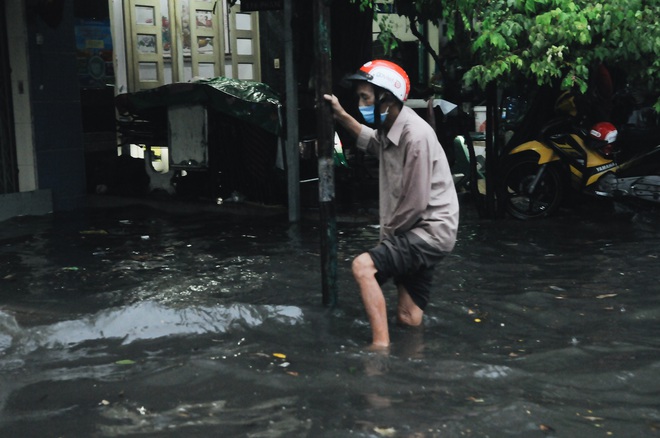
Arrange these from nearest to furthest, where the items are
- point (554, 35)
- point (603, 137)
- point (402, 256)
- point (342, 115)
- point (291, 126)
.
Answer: point (402, 256), point (342, 115), point (554, 35), point (603, 137), point (291, 126)

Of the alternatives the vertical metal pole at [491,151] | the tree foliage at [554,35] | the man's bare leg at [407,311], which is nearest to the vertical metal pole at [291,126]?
the vertical metal pole at [491,151]

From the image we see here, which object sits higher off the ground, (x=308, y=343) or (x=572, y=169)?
(x=572, y=169)

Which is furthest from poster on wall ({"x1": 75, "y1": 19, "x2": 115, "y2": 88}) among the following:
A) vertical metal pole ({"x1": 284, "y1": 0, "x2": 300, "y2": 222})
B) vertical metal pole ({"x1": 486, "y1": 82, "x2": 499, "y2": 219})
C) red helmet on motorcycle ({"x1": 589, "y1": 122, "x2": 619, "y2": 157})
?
red helmet on motorcycle ({"x1": 589, "y1": 122, "x2": 619, "y2": 157})

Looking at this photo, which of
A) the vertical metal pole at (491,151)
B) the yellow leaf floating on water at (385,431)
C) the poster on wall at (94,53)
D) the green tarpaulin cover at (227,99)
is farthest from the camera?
the poster on wall at (94,53)

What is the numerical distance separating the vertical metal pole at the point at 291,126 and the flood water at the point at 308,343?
4.05 feet

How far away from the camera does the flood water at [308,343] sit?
177 inches

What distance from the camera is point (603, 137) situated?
35.3ft

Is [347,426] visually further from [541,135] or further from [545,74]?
Result: [541,135]

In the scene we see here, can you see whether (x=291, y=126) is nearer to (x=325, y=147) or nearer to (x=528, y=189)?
(x=528, y=189)

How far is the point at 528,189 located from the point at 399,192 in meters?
5.67

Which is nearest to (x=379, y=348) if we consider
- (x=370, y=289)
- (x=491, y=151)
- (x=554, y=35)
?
(x=370, y=289)

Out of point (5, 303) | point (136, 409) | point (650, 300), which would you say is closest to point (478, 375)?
point (136, 409)

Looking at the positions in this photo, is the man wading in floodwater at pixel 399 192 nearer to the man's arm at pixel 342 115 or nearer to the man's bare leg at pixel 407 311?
the man's arm at pixel 342 115

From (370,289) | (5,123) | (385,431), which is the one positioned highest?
(5,123)
